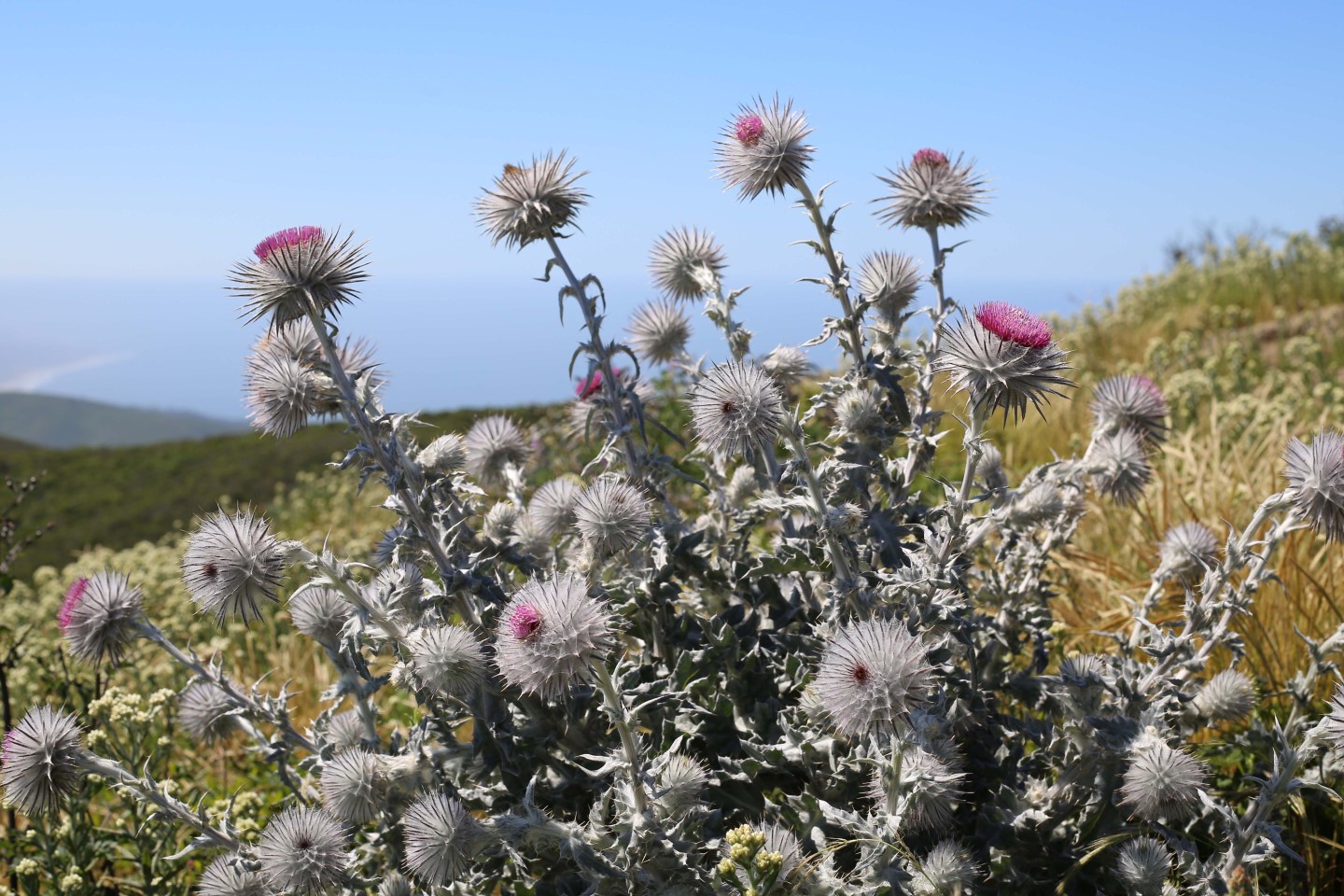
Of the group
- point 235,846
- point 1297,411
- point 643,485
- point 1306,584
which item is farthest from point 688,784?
point 1297,411

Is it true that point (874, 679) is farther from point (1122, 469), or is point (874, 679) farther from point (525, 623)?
point (1122, 469)

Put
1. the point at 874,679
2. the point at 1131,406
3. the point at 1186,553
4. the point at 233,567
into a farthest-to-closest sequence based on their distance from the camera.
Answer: the point at 1131,406 < the point at 1186,553 < the point at 233,567 < the point at 874,679

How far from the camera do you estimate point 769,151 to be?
3492 millimetres

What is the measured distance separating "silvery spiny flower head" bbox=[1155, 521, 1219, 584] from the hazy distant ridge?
179m

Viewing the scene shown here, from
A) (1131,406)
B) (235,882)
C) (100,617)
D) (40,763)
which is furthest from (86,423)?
(1131,406)

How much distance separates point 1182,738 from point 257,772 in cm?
440

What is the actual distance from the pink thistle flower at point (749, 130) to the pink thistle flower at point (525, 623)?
1.93 meters

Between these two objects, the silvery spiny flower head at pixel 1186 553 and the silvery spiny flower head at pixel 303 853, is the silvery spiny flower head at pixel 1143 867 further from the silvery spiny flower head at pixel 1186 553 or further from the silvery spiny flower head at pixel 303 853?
the silvery spiny flower head at pixel 303 853

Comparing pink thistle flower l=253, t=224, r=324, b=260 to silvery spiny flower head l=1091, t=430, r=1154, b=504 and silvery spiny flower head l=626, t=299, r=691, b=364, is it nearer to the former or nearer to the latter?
silvery spiny flower head l=626, t=299, r=691, b=364

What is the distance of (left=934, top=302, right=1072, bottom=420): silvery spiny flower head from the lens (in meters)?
2.69

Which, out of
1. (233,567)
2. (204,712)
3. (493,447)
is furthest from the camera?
(493,447)

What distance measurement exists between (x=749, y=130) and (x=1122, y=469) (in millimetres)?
1914

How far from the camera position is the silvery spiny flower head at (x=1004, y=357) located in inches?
106

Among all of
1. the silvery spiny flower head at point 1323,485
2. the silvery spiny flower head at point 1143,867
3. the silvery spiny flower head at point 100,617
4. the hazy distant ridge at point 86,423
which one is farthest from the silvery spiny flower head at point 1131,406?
the hazy distant ridge at point 86,423
